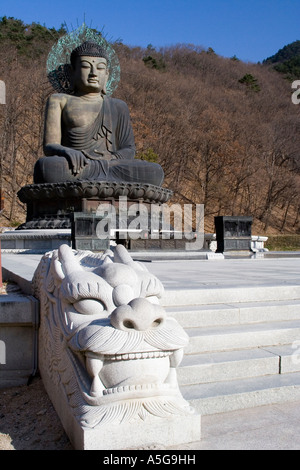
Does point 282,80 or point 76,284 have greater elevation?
point 282,80

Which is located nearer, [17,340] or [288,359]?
[288,359]

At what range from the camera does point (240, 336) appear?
8.93ft

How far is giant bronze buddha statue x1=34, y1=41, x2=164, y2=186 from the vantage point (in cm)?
1027

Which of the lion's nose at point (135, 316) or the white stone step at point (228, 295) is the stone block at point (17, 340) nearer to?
the white stone step at point (228, 295)

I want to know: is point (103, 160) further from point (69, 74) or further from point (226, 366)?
point (226, 366)

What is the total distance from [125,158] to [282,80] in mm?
44118

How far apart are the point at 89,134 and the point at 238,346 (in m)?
9.44

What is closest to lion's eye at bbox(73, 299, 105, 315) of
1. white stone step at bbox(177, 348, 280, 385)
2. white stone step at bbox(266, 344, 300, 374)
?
white stone step at bbox(177, 348, 280, 385)

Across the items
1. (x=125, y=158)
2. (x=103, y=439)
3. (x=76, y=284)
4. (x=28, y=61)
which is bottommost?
(x=103, y=439)

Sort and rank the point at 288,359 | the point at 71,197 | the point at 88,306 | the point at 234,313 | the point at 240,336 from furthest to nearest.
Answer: the point at 71,197 → the point at 234,313 → the point at 240,336 → the point at 288,359 → the point at 88,306

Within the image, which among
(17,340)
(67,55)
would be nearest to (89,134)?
(67,55)

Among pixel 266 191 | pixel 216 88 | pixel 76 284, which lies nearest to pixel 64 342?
pixel 76 284

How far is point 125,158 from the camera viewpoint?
11.2m
